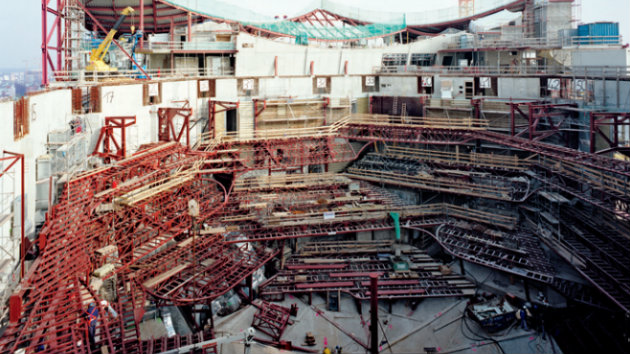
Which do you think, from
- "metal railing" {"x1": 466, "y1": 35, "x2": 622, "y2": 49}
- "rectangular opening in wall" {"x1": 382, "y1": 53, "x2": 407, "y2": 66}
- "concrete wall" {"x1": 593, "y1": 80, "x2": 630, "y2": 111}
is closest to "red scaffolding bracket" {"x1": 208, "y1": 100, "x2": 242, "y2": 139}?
"rectangular opening in wall" {"x1": 382, "y1": 53, "x2": 407, "y2": 66}

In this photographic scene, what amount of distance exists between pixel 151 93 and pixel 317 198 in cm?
1078

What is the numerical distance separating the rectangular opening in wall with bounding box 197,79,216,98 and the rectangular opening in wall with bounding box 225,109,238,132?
6.04 ft

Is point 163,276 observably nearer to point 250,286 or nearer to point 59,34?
point 250,286

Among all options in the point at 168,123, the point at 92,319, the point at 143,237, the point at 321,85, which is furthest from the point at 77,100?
the point at 321,85

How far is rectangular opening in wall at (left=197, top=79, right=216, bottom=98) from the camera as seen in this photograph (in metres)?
30.0

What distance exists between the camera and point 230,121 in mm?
32562

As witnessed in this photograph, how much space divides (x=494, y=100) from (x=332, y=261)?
56.0ft

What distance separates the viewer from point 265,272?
25000mm

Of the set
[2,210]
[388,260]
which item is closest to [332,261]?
[388,260]

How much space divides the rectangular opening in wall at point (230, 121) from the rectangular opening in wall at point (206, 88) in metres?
1.84

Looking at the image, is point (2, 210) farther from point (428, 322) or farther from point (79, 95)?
point (428, 322)

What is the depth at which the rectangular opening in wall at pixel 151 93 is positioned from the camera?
23.5m

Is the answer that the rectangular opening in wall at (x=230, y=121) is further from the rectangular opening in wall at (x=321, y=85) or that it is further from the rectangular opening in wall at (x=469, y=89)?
the rectangular opening in wall at (x=469, y=89)

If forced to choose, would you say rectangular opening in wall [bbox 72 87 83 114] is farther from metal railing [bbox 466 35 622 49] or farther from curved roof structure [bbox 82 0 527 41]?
metal railing [bbox 466 35 622 49]
